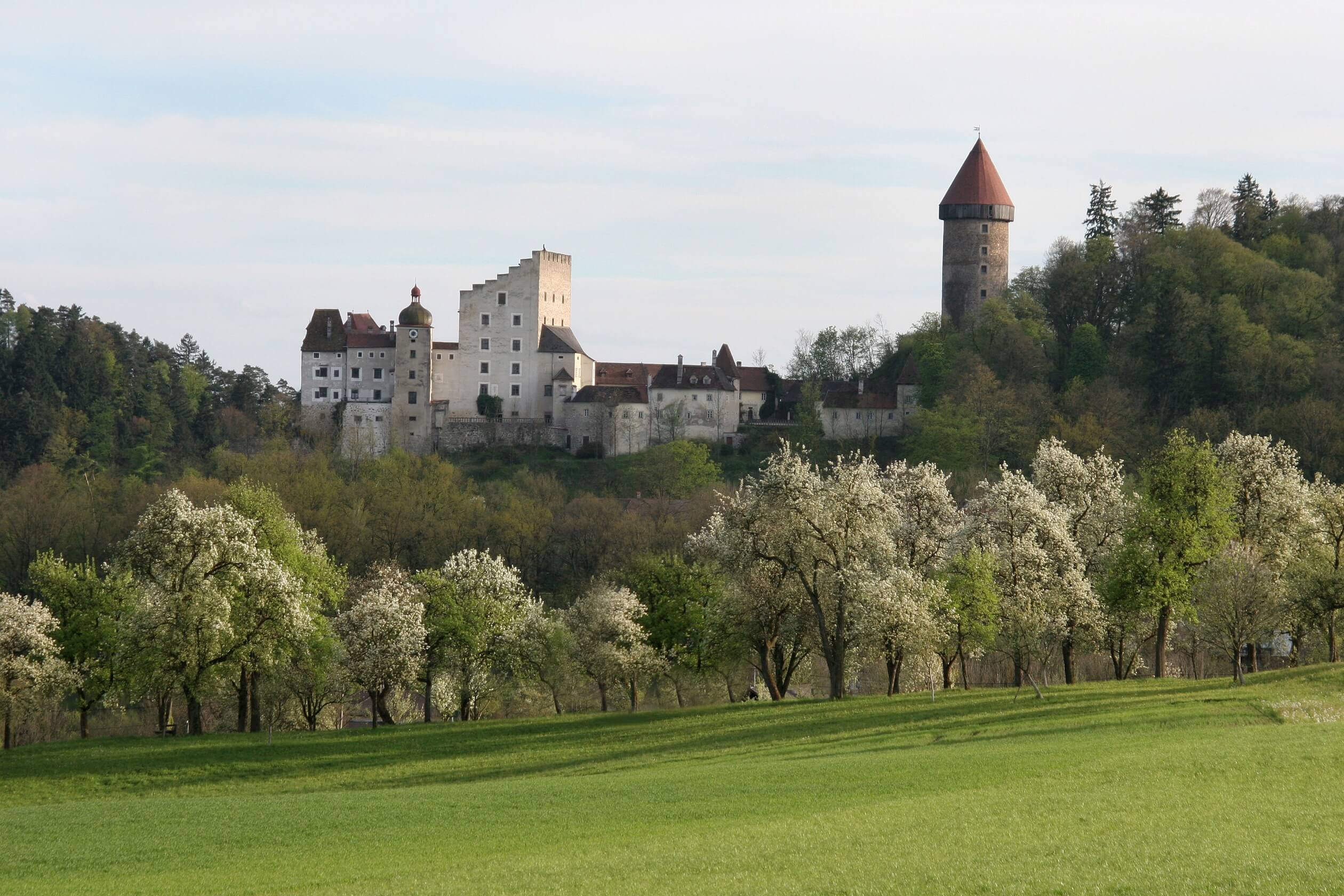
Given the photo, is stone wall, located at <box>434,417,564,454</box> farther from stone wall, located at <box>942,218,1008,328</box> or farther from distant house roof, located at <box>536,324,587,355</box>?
stone wall, located at <box>942,218,1008,328</box>

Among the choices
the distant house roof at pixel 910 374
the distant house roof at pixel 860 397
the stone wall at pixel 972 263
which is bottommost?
the distant house roof at pixel 860 397

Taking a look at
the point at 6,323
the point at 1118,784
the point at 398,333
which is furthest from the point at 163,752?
the point at 6,323

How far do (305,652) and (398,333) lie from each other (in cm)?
6543

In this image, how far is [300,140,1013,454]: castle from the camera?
111 metres

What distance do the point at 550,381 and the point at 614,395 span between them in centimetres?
538

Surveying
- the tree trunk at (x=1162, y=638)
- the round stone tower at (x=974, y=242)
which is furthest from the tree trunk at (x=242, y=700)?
the round stone tower at (x=974, y=242)

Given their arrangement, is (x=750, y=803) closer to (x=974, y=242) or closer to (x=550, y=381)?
(x=550, y=381)

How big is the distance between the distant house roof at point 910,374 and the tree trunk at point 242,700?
6580cm

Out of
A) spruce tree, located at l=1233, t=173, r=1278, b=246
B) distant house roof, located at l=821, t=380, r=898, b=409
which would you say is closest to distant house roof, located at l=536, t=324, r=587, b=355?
distant house roof, located at l=821, t=380, r=898, b=409

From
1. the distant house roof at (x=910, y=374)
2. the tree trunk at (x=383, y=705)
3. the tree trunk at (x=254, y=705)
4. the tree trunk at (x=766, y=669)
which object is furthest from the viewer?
the distant house roof at (x=910, y=374)

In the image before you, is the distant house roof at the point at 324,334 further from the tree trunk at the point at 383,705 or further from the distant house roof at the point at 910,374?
the tree trunk at the point at 383,705

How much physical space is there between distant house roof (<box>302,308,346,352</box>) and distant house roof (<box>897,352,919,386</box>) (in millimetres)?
38537

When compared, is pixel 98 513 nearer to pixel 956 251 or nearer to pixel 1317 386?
pixel 956 251

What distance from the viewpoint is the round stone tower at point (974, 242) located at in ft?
383
